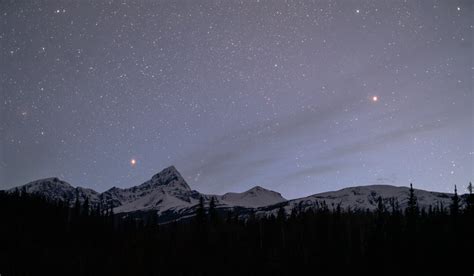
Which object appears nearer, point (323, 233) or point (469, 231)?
point (469, 231)

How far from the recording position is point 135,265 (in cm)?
10206

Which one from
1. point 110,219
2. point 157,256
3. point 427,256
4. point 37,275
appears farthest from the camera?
point 110,219

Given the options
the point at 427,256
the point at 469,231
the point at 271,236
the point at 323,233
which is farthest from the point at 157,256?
the point at 469,231

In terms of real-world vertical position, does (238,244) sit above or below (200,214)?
below

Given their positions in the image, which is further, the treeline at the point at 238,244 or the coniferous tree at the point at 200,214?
the coniferous tree at the point at 200,214

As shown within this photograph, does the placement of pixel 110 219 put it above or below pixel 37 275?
above

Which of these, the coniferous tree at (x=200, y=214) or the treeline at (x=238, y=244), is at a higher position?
the coniferous tree at (x=200, y=214)

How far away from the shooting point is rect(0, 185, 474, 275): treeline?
254ft

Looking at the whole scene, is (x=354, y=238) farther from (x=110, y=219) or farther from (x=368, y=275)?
(x=110, y=219)

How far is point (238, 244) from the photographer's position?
4503 inches

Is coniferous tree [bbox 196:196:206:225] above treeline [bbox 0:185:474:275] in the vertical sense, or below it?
above

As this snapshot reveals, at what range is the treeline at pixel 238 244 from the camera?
77.4 metres

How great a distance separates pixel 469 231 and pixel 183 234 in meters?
85.0

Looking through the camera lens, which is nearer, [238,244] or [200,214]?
[200,214]
